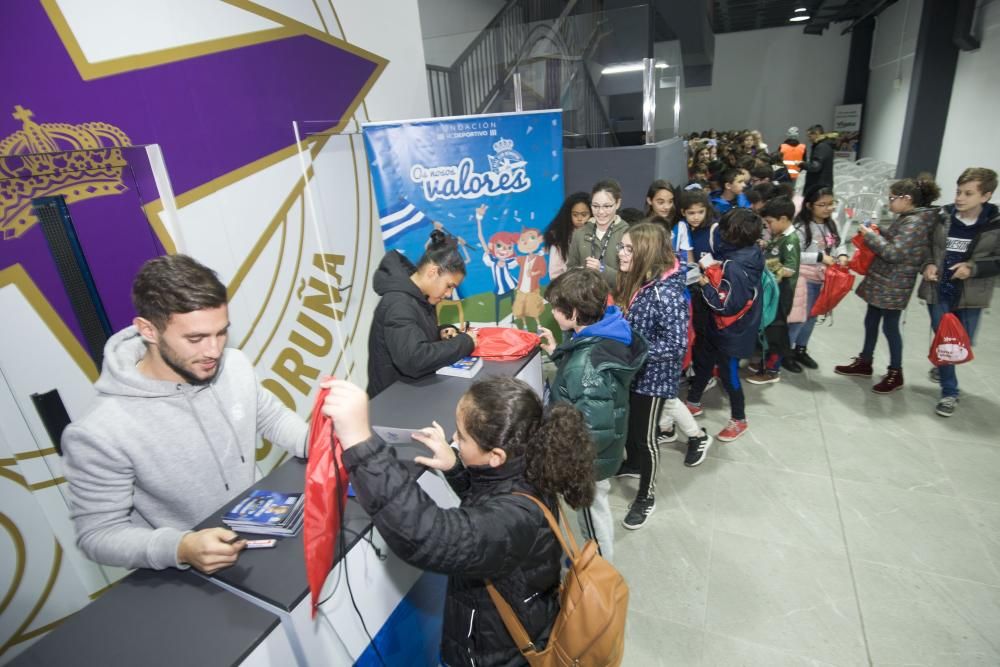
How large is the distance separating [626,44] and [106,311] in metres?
5.47

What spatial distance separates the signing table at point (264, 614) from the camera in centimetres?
121

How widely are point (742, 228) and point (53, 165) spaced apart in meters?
3.57

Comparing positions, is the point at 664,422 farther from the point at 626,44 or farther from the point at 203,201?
the point at 626,44

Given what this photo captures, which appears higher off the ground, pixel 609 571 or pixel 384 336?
pixel 384 336

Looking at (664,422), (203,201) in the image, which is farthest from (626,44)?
(203,201)

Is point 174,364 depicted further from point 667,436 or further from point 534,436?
point 667,436

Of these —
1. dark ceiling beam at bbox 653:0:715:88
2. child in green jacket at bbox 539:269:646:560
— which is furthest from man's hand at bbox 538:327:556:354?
dark ceiling beam at bbox 653:0:715:88

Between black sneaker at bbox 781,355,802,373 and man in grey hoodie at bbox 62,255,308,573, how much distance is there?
4.53 metres

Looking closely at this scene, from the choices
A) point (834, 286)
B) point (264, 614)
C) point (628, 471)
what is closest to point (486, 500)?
point (264, 614)

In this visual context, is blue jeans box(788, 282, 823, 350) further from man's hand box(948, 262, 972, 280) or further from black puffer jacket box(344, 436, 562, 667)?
black puffer jacket box(344, 436, 562, 667)

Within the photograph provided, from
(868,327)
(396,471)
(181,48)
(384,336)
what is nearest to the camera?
(396,471)

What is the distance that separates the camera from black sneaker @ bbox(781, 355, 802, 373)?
453 cm

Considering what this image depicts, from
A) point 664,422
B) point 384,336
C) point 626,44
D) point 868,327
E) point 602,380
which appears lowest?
point 664,422

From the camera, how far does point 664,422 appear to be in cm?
362
